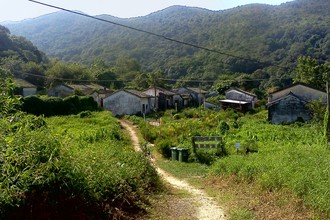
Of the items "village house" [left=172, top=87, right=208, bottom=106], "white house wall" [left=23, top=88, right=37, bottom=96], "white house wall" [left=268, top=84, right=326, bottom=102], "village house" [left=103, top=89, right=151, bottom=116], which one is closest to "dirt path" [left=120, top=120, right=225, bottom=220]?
"village house" [left=103, top=89, right=151, bottom=116]

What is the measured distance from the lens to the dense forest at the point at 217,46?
238 ft

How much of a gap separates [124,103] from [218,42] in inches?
2582

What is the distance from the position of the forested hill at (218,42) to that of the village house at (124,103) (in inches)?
993

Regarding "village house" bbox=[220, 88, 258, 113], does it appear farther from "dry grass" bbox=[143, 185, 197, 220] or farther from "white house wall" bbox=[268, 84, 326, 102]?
"dry grass" bbox=[143, 185, 197, 220]

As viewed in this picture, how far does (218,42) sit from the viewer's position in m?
103

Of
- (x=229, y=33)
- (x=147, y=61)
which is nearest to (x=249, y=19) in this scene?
(x=229, y=33)

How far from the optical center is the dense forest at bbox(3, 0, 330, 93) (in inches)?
2852

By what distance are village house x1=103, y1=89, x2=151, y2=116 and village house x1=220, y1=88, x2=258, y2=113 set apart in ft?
45.4

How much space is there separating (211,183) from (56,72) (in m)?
51.9

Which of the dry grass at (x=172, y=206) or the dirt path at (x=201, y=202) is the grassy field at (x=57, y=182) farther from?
the dirt path at (x=201, y=202)

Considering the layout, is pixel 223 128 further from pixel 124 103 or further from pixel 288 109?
Result: pixel 124 103

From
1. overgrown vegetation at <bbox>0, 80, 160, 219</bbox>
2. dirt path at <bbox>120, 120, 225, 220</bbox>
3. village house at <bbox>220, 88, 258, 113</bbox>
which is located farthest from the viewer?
village house at <bbox>220, 88, 258, 113</bbox>

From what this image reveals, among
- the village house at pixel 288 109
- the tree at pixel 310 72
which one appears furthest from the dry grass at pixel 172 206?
→ the tree at pixel 310 72

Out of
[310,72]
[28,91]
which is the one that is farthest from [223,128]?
[28,91]
